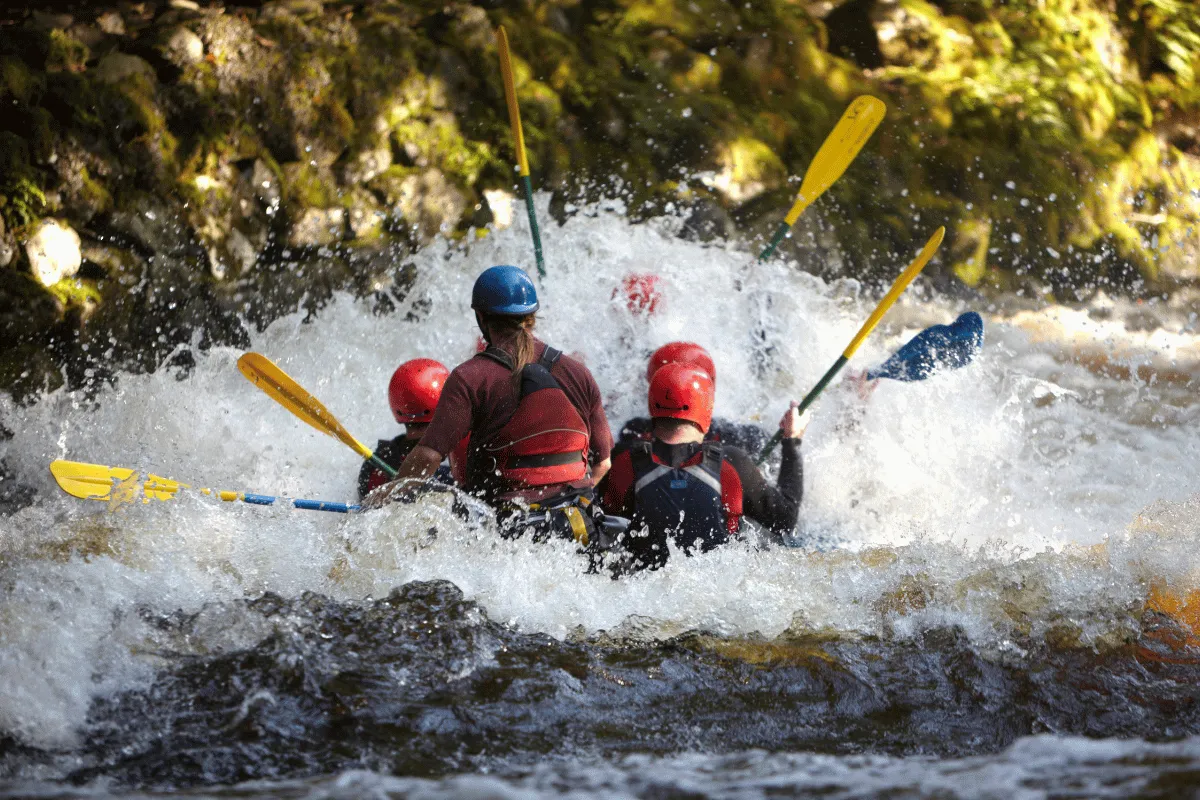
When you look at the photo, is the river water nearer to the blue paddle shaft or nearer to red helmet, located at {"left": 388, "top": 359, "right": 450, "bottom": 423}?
the blue paddle shaft

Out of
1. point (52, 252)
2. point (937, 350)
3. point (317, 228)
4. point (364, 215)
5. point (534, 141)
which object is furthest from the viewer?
point (534, 141)

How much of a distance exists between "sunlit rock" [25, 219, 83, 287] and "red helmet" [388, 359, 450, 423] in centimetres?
262

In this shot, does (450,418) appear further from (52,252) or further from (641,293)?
(52,252)

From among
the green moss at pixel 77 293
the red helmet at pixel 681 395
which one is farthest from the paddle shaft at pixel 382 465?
the green moss at pixel 77 293

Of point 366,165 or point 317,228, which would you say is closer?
point 317,228

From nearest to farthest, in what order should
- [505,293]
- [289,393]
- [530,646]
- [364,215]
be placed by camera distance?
[530,646] → [505,293] → [289,393] → [364,215]

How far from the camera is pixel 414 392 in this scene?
4.29 m

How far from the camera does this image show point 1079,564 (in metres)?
3.92

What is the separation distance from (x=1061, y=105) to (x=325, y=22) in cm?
602

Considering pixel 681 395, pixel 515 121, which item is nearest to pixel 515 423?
pixel 681 395

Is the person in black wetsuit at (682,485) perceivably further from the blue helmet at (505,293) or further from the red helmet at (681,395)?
the blue helmet at (505,293)

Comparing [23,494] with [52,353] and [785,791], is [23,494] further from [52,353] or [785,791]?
[785,791]

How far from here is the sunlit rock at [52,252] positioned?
5.73 meters

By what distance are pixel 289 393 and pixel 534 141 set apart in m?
3.63
